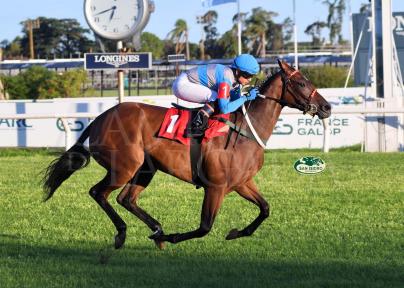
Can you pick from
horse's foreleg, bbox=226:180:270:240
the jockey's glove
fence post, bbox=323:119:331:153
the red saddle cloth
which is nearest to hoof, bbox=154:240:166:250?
horse's foreleg, bbox=226:180:270:240

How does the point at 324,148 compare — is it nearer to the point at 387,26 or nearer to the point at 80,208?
the point at 387,26

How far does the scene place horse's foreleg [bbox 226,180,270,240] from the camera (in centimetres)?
764

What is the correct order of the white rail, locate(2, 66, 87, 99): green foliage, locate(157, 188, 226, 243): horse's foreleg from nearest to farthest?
locate(157, 188, 226, 243): horse's foreleg, the white rail, locate(2, 66, 87, 99): green foliage

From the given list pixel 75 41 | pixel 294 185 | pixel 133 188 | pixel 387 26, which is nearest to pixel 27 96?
pixel 387 26

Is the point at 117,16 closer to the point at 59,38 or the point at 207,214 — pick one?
the point at 207,214

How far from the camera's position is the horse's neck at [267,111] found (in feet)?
25.3

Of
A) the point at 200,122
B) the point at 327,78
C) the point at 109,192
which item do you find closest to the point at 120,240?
the point at 109,192

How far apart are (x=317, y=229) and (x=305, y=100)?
56.2 inches

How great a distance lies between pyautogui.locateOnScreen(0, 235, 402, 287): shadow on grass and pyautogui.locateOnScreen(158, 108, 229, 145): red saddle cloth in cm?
105

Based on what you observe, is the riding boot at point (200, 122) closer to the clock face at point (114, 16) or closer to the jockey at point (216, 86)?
the jockey at point (216, 86)

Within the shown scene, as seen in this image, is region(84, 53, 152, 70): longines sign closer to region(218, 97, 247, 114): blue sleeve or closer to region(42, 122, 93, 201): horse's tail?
region(42, 122, 93, 201): horse's tail

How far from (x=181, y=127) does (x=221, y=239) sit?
1.17 m

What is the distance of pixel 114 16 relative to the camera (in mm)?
17062

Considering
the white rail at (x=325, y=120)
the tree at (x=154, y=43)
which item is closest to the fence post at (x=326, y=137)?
the white rail at (x=325, y=120)
